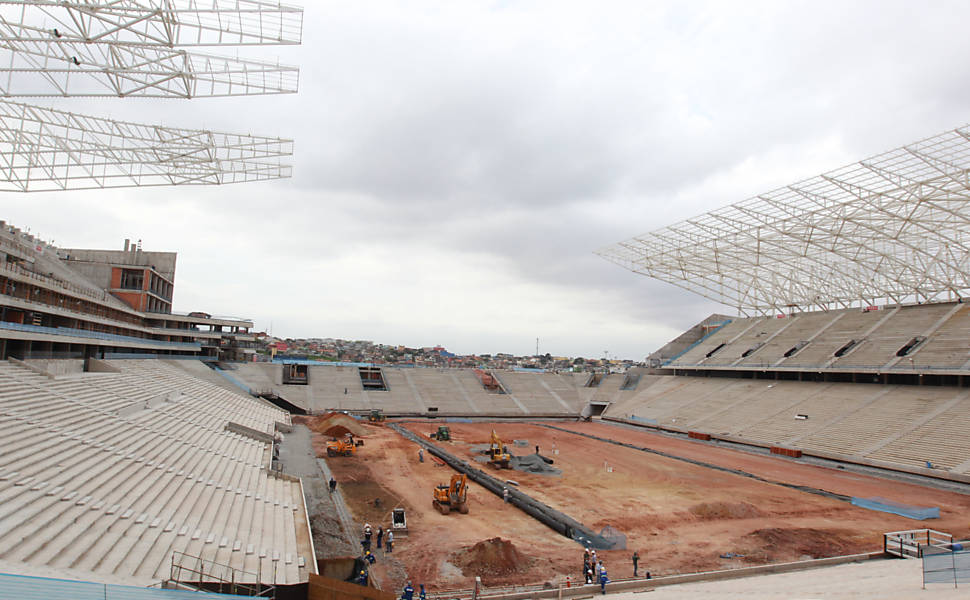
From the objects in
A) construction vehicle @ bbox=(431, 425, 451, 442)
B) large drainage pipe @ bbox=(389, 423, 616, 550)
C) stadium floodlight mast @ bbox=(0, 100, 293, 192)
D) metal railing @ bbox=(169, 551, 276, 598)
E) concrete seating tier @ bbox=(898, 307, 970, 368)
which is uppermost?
stadium floodlight mast @ bbox=(0, 100, 293, 192)

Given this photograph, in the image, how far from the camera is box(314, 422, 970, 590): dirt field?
16594 millimetres

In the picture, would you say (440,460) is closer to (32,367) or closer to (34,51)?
(32,367)

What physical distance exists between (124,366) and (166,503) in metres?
25.8

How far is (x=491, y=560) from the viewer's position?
1620cm

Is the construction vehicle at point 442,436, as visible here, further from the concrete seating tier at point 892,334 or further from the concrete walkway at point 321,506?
the concrete seating tier at point 892,334

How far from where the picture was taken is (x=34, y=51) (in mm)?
14867

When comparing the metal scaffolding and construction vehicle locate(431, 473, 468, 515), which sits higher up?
the metal scaffolding

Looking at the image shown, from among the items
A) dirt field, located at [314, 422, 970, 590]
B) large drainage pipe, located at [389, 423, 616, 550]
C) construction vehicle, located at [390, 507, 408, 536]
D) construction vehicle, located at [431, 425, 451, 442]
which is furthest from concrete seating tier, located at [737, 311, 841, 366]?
construction vehicle, located at [390, 507, 408, 536]

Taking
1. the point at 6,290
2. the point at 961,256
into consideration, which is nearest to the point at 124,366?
the point at 6,290

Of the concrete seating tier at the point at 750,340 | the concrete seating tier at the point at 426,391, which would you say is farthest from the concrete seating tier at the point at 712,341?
the concrete seating tier at the point at 426,391

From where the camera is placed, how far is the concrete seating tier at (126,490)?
988 centimetres

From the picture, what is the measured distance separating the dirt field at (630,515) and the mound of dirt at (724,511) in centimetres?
6

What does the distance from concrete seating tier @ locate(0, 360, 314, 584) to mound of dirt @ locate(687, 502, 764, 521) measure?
16662 mm

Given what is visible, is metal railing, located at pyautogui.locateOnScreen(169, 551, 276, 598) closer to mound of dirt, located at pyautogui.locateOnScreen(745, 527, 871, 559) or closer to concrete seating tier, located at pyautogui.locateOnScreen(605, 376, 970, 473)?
mound of dirt, located at pyautogui.locateOnScreen(745, 527, 871, 559)
